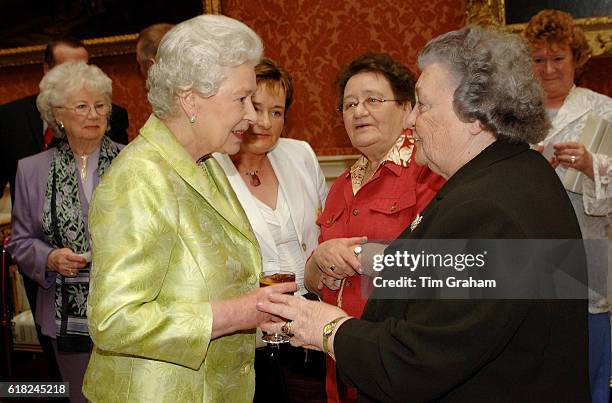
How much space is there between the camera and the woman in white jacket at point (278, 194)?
8.96 ft

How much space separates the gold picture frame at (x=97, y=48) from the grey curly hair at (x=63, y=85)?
188cm

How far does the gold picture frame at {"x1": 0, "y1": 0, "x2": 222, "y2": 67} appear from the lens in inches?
191

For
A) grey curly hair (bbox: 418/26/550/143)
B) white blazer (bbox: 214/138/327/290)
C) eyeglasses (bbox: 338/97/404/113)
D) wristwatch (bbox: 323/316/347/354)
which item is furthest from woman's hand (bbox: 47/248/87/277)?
grey curly hair (bbox: 418/26/550/143)

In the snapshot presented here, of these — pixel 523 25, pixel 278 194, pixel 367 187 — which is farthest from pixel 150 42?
→ pixel 523 25

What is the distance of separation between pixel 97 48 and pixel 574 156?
393 centimetres

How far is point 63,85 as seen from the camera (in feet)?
10.2

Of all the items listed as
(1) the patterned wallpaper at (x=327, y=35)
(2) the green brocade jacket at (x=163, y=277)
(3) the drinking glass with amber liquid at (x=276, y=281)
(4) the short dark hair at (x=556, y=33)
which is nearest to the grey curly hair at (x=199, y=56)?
(2) the green brocade jacket at (x=163, y=277)

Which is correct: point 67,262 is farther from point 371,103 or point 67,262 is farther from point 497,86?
point 497,86

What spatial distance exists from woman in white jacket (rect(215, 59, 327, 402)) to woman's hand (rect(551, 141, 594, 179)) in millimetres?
1093

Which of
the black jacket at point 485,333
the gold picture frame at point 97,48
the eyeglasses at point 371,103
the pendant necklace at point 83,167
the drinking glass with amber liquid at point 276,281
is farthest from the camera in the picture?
the gold picture frame at point 97,48

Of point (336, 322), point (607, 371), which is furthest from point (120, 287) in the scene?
point (607, 371)

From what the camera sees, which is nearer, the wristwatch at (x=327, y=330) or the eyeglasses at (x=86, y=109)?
the wristwatch at (x=327, y=330)

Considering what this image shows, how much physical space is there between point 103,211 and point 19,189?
172 cm

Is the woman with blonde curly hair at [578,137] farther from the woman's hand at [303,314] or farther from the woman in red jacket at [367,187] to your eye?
the woman's hand at [303,314]
